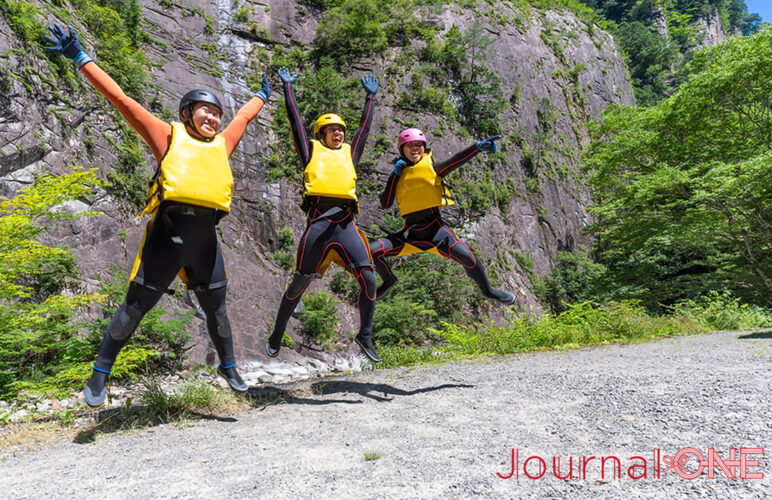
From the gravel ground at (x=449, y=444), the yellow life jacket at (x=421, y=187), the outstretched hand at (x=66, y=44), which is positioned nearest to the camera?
the gravel ground at (x=449, y=444)

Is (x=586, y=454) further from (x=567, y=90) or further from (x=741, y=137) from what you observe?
(x=567, y=90)

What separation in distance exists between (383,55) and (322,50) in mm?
2536

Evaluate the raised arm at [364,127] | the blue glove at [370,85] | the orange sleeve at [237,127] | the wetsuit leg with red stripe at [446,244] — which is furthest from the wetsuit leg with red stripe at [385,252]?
the orange sleeve at [237,127]

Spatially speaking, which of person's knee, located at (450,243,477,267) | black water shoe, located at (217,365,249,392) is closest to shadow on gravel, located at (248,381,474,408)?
black water shoe, located at (217,365,249,392)

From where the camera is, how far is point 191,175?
2.78m

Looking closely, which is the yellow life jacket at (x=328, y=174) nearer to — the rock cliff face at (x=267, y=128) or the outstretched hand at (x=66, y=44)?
→ the outstretched hand at (x=66, y=44)

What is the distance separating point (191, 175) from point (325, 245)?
4.32 ft

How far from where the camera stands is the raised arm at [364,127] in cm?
409

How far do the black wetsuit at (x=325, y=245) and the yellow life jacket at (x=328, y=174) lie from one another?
0.09 m

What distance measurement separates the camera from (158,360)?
247 inches

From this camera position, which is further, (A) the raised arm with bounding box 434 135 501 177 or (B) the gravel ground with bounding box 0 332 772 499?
(A) the raised arm with bounding box 434 135 501 177

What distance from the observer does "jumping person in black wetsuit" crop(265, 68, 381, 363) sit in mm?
3693

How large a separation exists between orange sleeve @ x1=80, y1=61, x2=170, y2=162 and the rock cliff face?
4.71m

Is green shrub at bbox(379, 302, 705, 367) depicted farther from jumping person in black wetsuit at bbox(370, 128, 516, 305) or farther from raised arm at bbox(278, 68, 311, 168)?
raised arm at bbox(278, 68, 311, 168)
